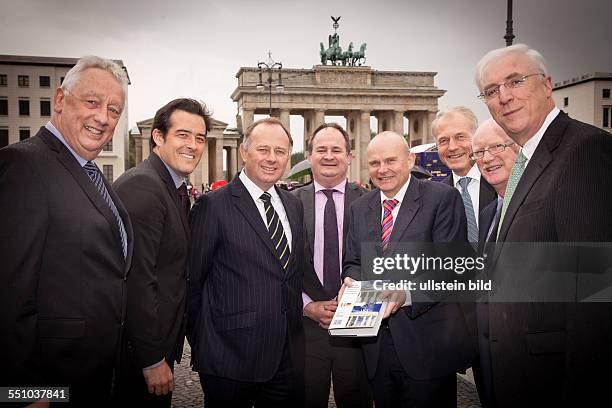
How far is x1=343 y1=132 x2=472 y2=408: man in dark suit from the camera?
11.2 ft

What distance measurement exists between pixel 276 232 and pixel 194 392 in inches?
122

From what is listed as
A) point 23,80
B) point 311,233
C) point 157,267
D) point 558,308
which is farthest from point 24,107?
point 558,308

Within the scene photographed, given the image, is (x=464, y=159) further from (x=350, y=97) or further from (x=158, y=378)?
(x=350, y=97)

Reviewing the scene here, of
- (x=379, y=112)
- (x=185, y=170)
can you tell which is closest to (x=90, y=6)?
(x=185, y=170)

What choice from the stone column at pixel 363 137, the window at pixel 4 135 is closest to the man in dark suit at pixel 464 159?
the window at pixel 4 135

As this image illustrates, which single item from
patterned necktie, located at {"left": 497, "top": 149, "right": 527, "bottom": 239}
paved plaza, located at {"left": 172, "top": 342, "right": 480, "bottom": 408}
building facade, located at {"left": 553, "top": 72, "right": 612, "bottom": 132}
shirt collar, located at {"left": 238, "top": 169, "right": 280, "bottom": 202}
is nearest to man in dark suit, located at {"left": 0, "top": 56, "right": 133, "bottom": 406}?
shirt collar, located at {"left": 238, "top": 169, "right": 280, "bottom": 202}

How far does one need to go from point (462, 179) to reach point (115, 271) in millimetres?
3661

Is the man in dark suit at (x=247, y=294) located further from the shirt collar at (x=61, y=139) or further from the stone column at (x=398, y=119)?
the stone column at (x=398, y=119)

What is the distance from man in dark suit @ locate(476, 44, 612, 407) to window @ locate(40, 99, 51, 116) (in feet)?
173

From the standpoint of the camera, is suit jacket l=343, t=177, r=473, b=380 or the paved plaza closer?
suit jacket l=343, t=177, r=473, b=380

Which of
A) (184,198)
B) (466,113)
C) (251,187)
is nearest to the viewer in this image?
(251,187)

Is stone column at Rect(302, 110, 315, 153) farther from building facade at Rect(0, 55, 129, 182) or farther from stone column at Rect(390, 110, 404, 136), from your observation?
building facade at Rect(0, 55, 129, 182)

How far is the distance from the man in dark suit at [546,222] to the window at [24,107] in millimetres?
52645

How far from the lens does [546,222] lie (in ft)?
8.03
